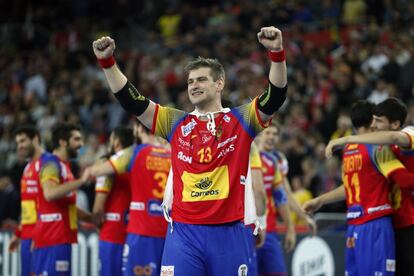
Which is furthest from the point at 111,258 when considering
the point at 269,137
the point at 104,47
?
the point at 104,47

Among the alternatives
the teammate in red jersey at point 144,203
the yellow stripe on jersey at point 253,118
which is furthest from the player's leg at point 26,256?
the yellow stripe on jersey at point 253,118

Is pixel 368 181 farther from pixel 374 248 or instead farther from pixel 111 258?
pixel 111 258

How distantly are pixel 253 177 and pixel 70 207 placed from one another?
2.54 m

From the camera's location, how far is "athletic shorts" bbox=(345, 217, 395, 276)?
30.9 feet

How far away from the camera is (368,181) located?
377 inches

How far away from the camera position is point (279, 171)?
12375 mm

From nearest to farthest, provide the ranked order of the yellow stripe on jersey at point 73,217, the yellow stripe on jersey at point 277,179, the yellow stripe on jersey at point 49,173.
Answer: the yellow stripe on jersey at point 49,173 → the yellow stripe on jersey at point 73,217 → the yellow stripe on jersey at point 277,179

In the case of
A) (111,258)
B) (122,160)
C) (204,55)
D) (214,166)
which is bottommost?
(111,258)

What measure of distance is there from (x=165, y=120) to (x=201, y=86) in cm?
48

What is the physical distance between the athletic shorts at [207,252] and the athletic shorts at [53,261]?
3.87m

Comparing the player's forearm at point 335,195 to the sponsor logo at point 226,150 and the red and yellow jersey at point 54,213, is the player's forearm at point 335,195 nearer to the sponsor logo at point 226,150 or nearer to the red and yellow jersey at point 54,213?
the sponsor logo at point 226,150

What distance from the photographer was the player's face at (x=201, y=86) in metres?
7.81

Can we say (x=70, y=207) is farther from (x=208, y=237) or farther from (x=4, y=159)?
(x=4, y=159)

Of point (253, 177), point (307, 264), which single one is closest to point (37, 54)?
point (307, 264)
